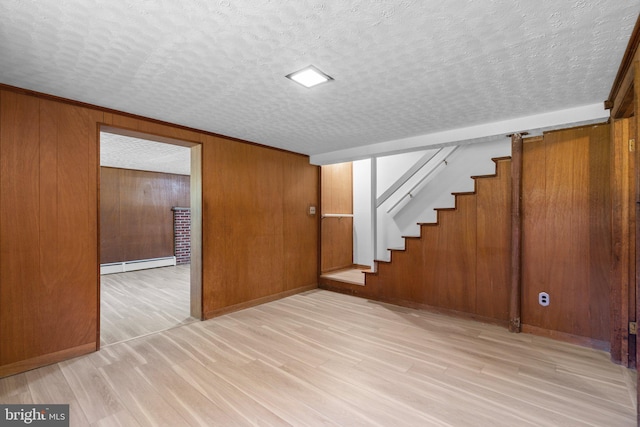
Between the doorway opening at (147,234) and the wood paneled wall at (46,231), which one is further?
the doorway opening at (147,234)

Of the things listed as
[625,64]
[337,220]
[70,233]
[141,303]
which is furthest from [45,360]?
[625,64]

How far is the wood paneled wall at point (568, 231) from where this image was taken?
273 centimetres

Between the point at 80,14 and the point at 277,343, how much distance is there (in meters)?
2.82

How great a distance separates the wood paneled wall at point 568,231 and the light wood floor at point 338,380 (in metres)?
0.29

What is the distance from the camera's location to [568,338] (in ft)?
9.36

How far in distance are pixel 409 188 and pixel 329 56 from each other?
3759mm

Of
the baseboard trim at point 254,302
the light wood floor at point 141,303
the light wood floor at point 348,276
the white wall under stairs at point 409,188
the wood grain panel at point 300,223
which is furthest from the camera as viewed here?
the light wood floor at point 348,276

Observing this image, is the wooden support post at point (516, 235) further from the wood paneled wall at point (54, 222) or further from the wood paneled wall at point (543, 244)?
the wood paneled wall at point (54, 222)

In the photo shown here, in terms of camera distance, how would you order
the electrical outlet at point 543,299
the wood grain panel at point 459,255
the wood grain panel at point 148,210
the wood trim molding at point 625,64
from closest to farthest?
the wood trim molding at point 625,64, the electrical outlet at point 543,299, the wood grain panel at point 459,255, the wood grain panel at point 148,210

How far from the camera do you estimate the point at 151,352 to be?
8.79ft

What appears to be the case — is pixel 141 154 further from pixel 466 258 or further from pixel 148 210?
pixel 466 258

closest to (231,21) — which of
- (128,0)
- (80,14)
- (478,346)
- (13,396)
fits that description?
(128,0)

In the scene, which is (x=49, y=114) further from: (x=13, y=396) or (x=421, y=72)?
(x=421, y=72)

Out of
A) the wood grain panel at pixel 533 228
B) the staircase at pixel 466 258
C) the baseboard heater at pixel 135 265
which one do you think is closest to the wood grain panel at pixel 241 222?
the staircase at pixel 466 258
